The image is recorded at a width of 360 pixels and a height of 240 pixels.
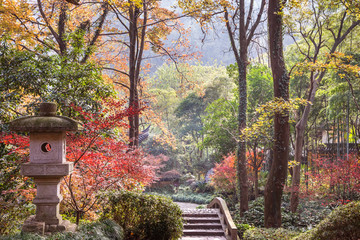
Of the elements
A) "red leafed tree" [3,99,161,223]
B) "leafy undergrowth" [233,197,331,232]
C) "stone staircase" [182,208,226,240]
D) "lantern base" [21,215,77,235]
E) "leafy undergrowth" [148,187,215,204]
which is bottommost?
"leafy undergrowth" [148,187,215,204]

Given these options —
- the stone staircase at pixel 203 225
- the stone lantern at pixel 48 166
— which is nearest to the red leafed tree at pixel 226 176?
the stone staircase at pixel 203 225

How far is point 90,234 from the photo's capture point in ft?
13.1

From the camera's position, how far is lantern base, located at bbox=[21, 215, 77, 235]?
3592 millimetres

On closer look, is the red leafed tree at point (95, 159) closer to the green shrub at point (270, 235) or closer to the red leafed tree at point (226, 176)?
the green shrub at point (270, 235)

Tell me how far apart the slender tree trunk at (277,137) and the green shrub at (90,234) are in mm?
3960

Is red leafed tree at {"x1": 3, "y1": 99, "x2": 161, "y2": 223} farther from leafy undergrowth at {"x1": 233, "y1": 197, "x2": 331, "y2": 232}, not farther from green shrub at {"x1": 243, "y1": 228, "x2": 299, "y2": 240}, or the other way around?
leafy undergrowth at {"x1": 233, "y1": 197, "x2": 331, "y2": 232}

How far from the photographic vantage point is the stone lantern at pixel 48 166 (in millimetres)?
3666

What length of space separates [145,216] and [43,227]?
2209 mm

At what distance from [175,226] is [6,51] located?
4854mm

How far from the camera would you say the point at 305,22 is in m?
10.8

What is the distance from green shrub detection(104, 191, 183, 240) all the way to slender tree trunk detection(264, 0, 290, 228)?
2633 millimetres

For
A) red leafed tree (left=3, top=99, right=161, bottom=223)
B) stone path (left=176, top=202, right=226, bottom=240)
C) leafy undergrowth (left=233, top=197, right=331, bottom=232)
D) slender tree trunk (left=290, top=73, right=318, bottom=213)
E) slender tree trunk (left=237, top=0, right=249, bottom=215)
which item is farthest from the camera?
slender tree trunk (left=237, top=0, right=249, bottom=215)

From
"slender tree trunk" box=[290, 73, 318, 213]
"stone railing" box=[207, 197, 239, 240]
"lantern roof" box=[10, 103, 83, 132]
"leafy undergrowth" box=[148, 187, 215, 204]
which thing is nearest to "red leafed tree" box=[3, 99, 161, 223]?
"lantern roof" box=[10, 103, 83, 132]

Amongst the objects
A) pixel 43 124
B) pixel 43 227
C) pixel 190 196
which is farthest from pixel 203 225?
pixel 190 196
